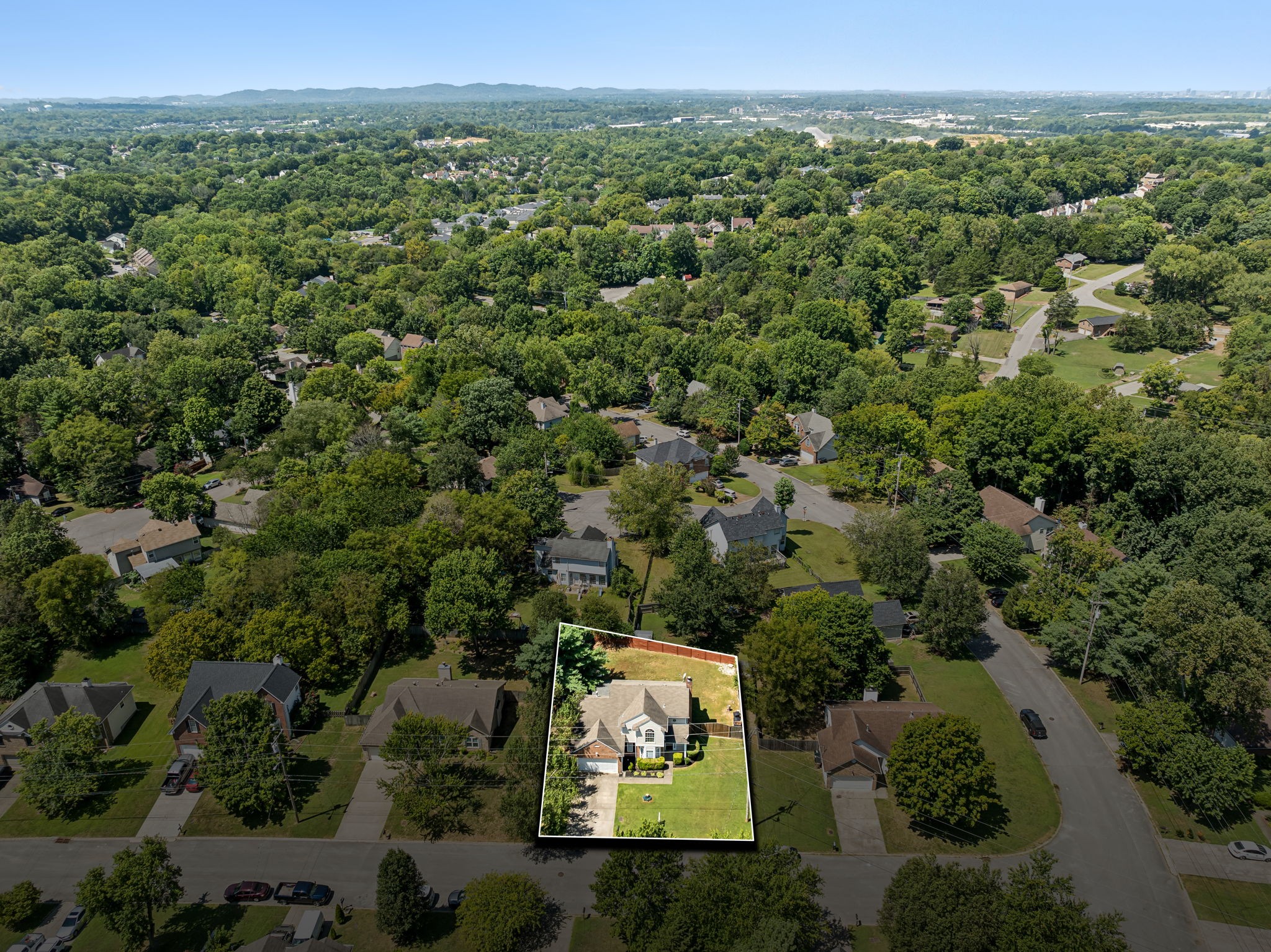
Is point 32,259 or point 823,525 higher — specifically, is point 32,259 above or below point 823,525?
above

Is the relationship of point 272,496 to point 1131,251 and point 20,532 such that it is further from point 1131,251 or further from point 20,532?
point 1131,251

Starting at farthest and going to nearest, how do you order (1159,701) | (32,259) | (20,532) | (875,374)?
(32,259) < (875,374) < (20,532) < (1159,701)

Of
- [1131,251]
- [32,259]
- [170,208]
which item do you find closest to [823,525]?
[1131,251]

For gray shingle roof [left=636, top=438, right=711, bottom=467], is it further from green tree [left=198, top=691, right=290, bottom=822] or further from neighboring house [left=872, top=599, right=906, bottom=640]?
green tree [left=198, top=691, right=290, bottom=822]

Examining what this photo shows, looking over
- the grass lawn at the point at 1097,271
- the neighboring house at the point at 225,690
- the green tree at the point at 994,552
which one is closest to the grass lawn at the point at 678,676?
the neighboring house at the point at 225,690

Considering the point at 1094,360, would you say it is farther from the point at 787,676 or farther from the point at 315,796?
the point at 315,796

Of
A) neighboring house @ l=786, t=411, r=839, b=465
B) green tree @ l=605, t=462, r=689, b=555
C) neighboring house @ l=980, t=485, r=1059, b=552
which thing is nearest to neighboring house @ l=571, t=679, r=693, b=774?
green tree @ l=605, t=462, r=689, b=555

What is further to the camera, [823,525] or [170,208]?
[170,208]
